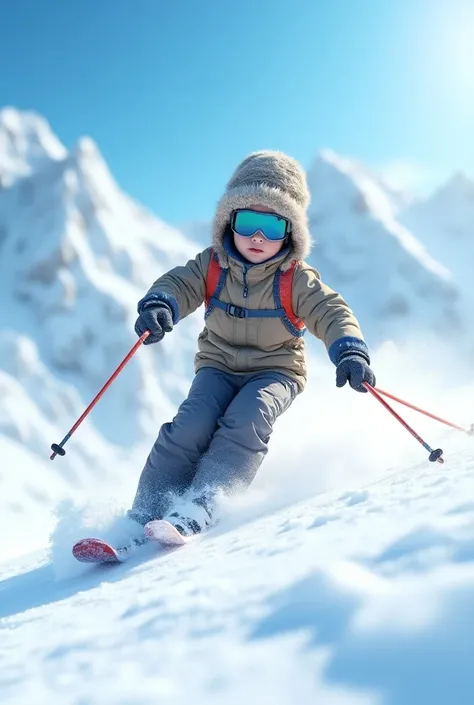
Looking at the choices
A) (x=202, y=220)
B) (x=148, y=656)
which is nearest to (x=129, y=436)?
(x=202, y=220)

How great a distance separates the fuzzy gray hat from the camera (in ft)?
11.2

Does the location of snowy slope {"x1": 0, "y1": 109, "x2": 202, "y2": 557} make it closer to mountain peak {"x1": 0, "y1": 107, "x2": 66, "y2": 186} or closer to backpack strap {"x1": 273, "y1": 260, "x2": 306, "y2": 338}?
mountain peak {"x1": 0, "y1": 107, "x2": 66, "y2": 186}

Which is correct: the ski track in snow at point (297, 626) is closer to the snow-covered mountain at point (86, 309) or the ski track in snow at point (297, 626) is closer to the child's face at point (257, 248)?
the child's face at point (257, 248)

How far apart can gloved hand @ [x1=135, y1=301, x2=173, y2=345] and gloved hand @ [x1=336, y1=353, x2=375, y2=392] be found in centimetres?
101

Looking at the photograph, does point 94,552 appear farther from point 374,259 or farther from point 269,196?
point 374,259

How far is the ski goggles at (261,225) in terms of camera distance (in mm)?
3363

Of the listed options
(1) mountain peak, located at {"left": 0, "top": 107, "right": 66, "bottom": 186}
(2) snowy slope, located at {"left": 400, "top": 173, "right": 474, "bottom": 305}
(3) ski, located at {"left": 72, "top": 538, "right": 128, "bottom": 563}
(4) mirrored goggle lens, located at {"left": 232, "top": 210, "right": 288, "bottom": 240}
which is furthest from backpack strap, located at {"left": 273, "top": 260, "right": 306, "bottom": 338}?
(2) snowy slope, located at {"left": 400, "top": 173, "right": 474, "bottom": 305}

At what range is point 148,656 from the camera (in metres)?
1.13

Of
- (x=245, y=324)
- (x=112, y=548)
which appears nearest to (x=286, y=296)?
(x=245, y=324)

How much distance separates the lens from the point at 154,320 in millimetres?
3205

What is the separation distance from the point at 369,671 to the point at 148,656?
1.50 feet

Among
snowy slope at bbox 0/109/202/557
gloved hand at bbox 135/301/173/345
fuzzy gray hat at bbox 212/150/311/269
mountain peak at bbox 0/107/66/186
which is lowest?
gloved hand at bbox 135/301/173/345

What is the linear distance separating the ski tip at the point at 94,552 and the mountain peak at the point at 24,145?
39934mm

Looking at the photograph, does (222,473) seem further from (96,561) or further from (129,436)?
(129,436)
